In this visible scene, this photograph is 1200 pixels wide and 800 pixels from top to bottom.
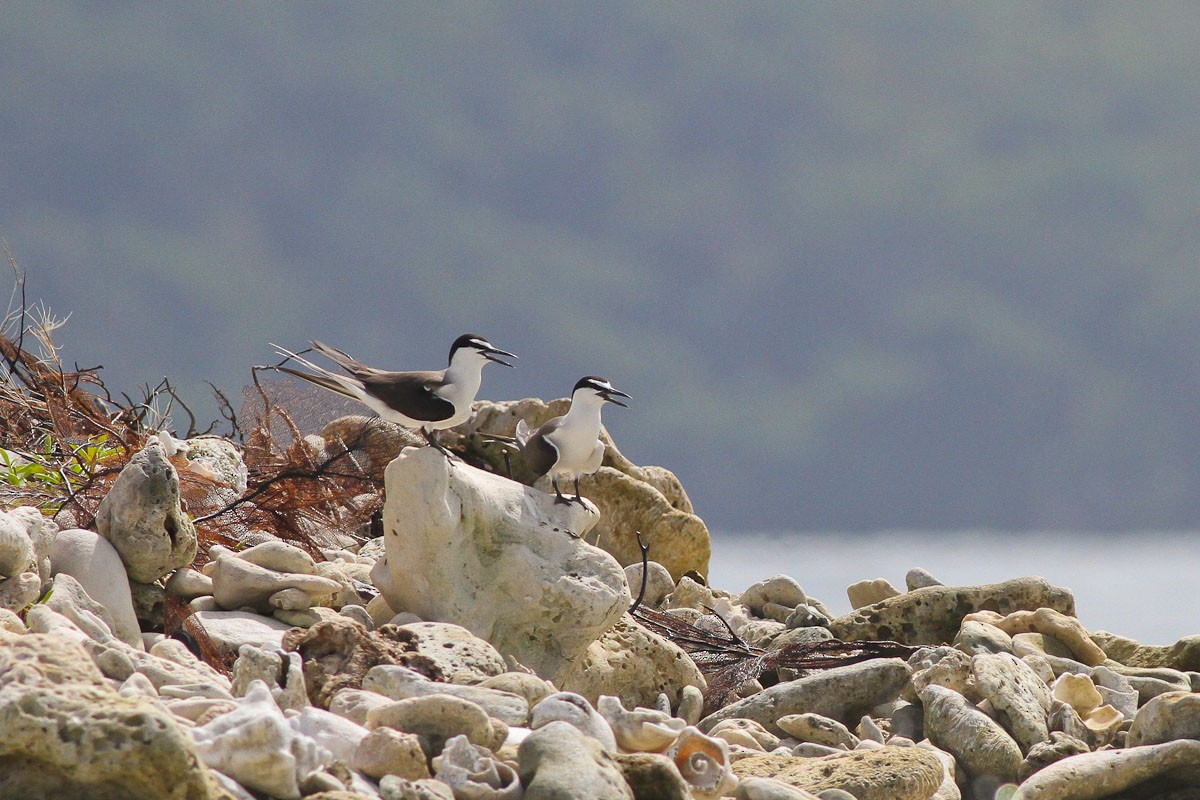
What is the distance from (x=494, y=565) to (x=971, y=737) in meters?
3.39

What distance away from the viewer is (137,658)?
264 inches

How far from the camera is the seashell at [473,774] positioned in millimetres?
5258

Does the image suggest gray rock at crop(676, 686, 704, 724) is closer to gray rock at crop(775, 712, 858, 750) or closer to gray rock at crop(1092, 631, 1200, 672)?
gray rock at crop(775, 712, 858, 750)

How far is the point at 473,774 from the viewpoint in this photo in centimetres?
538

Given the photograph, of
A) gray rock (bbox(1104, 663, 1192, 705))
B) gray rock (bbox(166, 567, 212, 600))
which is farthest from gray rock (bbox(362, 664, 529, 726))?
gray rock (bbox(1104, 663, 1192, 705))

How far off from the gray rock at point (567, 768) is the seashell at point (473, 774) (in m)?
0.07

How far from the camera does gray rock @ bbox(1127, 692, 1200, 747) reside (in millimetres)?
8156

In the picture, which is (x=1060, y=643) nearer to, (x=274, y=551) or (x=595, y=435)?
(x=595, y=435)

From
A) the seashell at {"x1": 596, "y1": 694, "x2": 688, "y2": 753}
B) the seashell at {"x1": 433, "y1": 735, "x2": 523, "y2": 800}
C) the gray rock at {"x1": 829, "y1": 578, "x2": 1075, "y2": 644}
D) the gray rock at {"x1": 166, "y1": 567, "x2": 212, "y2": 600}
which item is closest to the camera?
the seashell at {"x1": 433, "y1": 735, "x2": 523, "y2": 800}

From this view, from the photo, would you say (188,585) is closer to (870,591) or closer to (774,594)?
(774,594)

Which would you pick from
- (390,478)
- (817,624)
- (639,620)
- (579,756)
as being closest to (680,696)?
(639,620)

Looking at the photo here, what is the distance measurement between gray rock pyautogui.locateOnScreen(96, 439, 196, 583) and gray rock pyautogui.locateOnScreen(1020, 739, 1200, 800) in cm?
542

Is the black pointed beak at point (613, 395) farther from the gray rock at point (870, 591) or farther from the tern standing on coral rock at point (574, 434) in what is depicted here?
the gray rock at point (870, 591)

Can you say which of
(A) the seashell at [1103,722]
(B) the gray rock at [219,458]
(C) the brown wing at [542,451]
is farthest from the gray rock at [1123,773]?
(B) the gray rock at [219,458]
